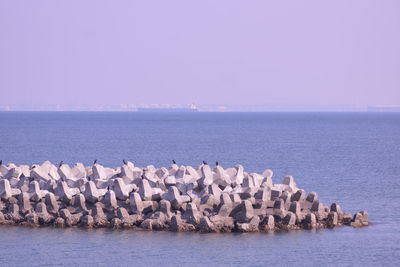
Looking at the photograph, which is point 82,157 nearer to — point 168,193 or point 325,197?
point 325,197

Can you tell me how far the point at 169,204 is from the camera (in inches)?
822

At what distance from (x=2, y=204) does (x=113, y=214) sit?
10.8ft

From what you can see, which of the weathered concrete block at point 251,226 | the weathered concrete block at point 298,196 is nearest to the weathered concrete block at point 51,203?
the weathered concrete block at point 251,226

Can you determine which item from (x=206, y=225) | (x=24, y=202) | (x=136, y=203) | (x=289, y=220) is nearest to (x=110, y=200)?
(x=136, y=203)

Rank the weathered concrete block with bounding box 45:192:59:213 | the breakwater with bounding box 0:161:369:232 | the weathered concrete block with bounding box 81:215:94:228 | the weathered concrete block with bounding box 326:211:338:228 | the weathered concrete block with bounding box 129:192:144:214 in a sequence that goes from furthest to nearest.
→ the weathered concrete block with bounding box 45:192:59:213 < the weathered concrete block with bounding box 326:211:338:228 < the weathered concrete block with bounding box 129:192:144:214 < the weathered concrete block with bounding box 81:215:94:228 < the breakwater with bounding box 0:161:369:232

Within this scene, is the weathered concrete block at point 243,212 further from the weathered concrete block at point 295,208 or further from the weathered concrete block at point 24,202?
the weathered concrete block at point 24,202

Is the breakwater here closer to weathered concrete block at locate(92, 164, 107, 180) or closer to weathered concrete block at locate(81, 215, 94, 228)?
weathered concrete block at locate(81, 215, 94, 228)

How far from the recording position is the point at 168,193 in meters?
21.4

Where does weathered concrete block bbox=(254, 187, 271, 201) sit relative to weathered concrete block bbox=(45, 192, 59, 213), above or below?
above

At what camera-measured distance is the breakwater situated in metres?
20.6

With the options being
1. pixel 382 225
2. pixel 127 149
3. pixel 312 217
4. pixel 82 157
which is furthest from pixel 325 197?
pixel 127 149

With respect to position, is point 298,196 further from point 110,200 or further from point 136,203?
point 110,200

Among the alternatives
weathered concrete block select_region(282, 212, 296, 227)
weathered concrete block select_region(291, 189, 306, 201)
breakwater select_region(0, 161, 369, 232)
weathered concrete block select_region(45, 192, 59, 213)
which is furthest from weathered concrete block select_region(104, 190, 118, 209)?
weathered concrete block select_region(291, 189, 306, 201)

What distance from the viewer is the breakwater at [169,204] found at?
20.6 meters
